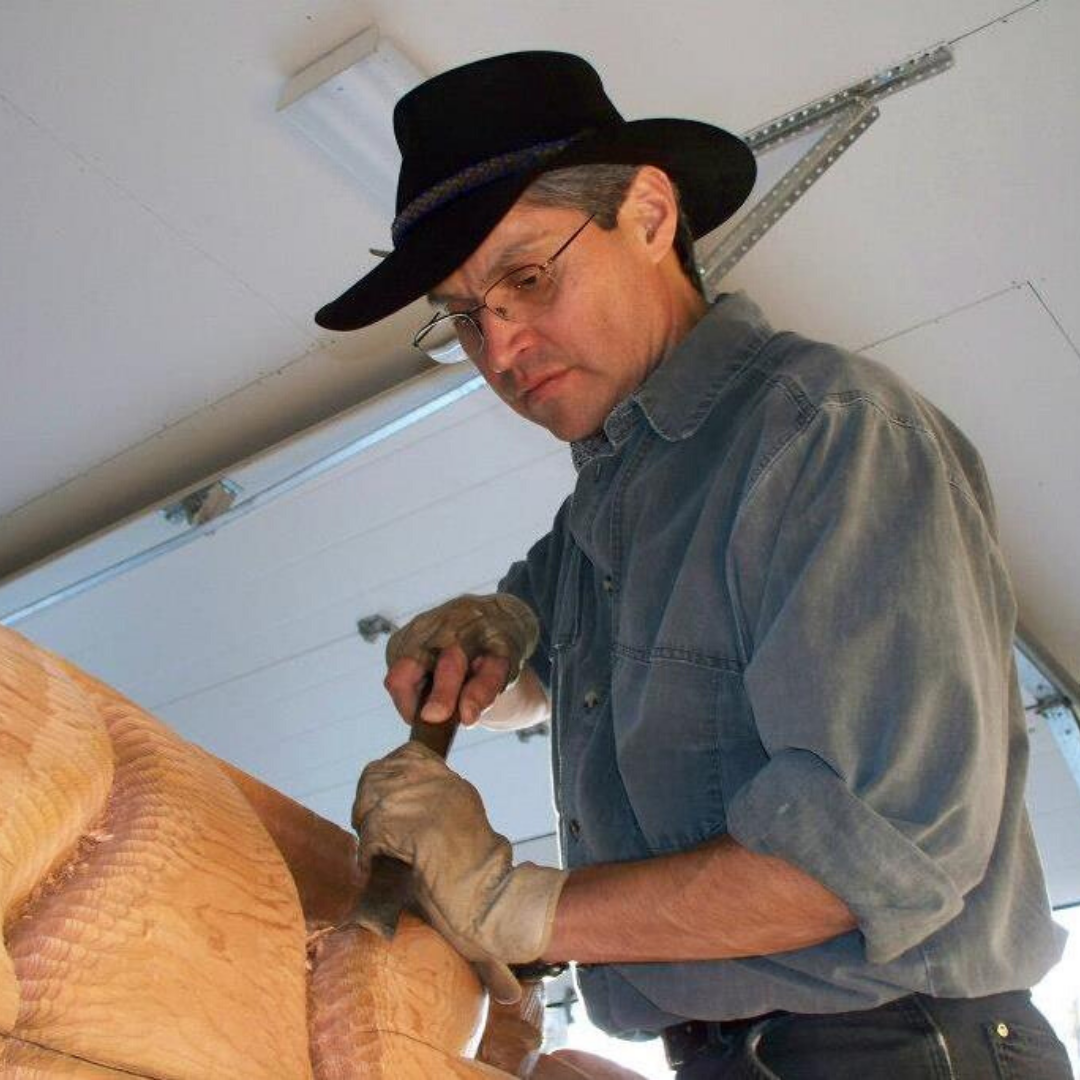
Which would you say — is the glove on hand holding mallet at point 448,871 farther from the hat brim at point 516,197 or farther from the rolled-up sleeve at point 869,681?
the hat brim at point 516,197

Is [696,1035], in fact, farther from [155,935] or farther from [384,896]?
[155,935]

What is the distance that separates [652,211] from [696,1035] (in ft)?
4.02

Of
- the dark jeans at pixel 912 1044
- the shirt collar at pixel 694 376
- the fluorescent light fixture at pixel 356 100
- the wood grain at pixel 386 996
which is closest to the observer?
the wood grain at pixel 386 996

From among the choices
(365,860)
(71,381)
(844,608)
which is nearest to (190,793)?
(365,860)

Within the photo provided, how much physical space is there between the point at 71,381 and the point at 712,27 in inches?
74.5

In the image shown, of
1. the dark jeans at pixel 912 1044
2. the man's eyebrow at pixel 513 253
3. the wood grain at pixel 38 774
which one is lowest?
the dark jeans at pixel 912 1044

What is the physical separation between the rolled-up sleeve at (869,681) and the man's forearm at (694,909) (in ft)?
0.09

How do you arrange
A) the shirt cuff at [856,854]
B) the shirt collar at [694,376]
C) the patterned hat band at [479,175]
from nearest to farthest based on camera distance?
the shirt cuff at [856,854]
the shirt collar at [694,376]
the patterned hat band at [479,175]

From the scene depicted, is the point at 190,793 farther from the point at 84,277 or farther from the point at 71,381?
the point at 71,381

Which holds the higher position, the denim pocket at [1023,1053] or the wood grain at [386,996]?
the wood grain at [386,996]

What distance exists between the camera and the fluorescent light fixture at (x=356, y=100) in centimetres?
271

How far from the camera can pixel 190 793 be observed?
1.17m

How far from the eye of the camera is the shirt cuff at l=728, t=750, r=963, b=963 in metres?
1.35

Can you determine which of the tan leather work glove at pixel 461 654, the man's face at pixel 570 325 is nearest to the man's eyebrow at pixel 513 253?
the man's face at pixel 570 325
